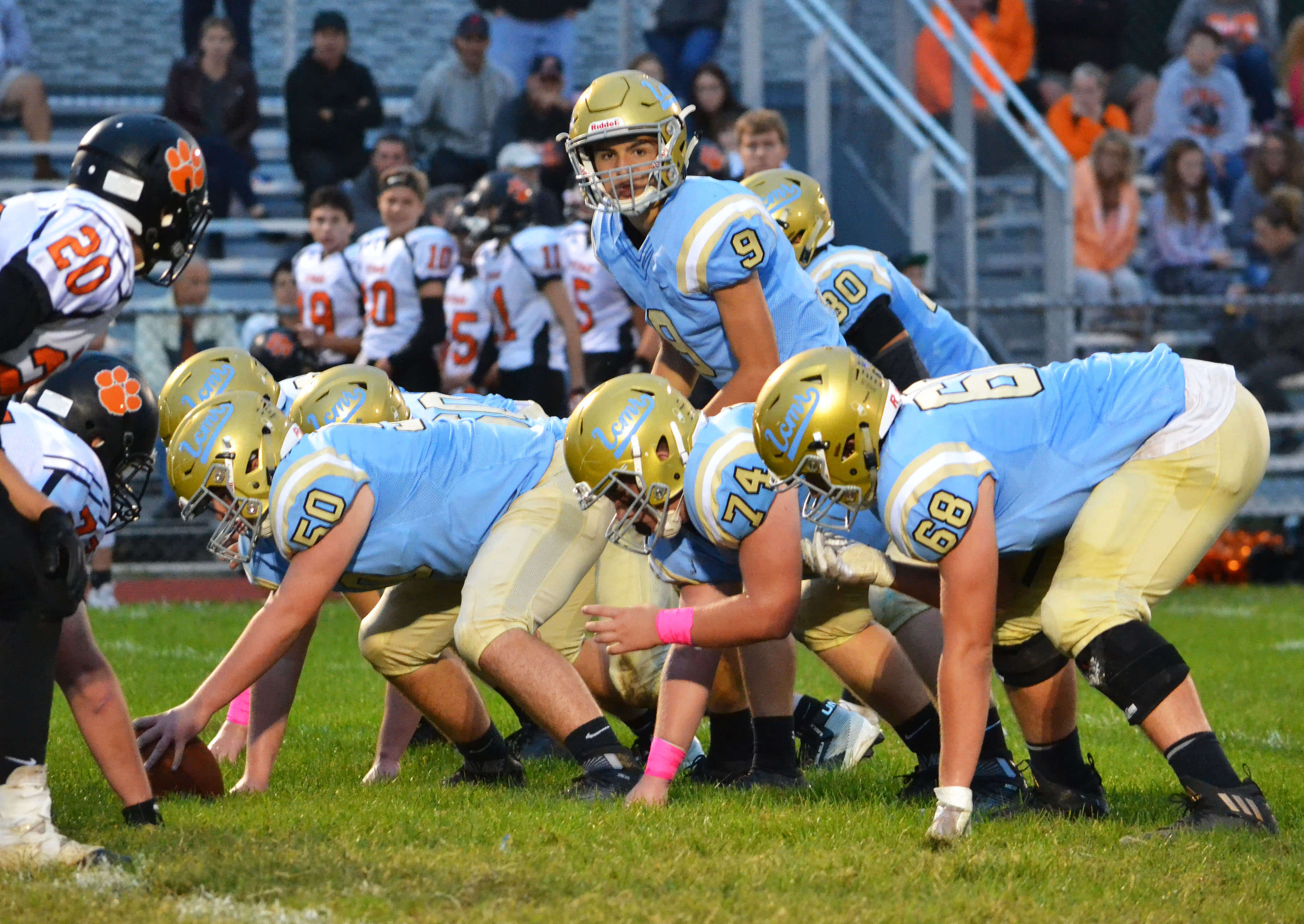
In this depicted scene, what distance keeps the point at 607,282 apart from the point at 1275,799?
554cm

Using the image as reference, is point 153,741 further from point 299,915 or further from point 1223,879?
point 1223,879

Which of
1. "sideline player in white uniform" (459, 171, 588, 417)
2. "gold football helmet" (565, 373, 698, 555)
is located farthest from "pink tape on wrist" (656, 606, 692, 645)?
"sideline player in white uniform" (459, 171, 588, 417)

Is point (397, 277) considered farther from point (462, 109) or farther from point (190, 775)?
point (190, 775)

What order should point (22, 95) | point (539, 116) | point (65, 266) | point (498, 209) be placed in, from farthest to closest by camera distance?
point (22, 95) < point (539, 116) < point (498, 209) < point (65, 266)

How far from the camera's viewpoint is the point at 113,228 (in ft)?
10.8

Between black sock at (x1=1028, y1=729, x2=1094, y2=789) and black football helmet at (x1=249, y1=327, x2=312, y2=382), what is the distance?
17.8ft

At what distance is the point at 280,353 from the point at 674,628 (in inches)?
207

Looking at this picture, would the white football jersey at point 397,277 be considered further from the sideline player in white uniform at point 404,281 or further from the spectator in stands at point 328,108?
the spectator in stands at point 328,108

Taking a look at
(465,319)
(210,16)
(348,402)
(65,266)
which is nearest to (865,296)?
(348,402)

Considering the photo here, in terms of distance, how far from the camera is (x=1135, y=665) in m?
3.77

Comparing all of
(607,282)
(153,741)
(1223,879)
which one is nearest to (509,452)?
(153,741)

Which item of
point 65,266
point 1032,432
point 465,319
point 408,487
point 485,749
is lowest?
point 485,749

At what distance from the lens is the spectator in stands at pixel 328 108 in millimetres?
10695

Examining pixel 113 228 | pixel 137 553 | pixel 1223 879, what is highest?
pixel 113 228
